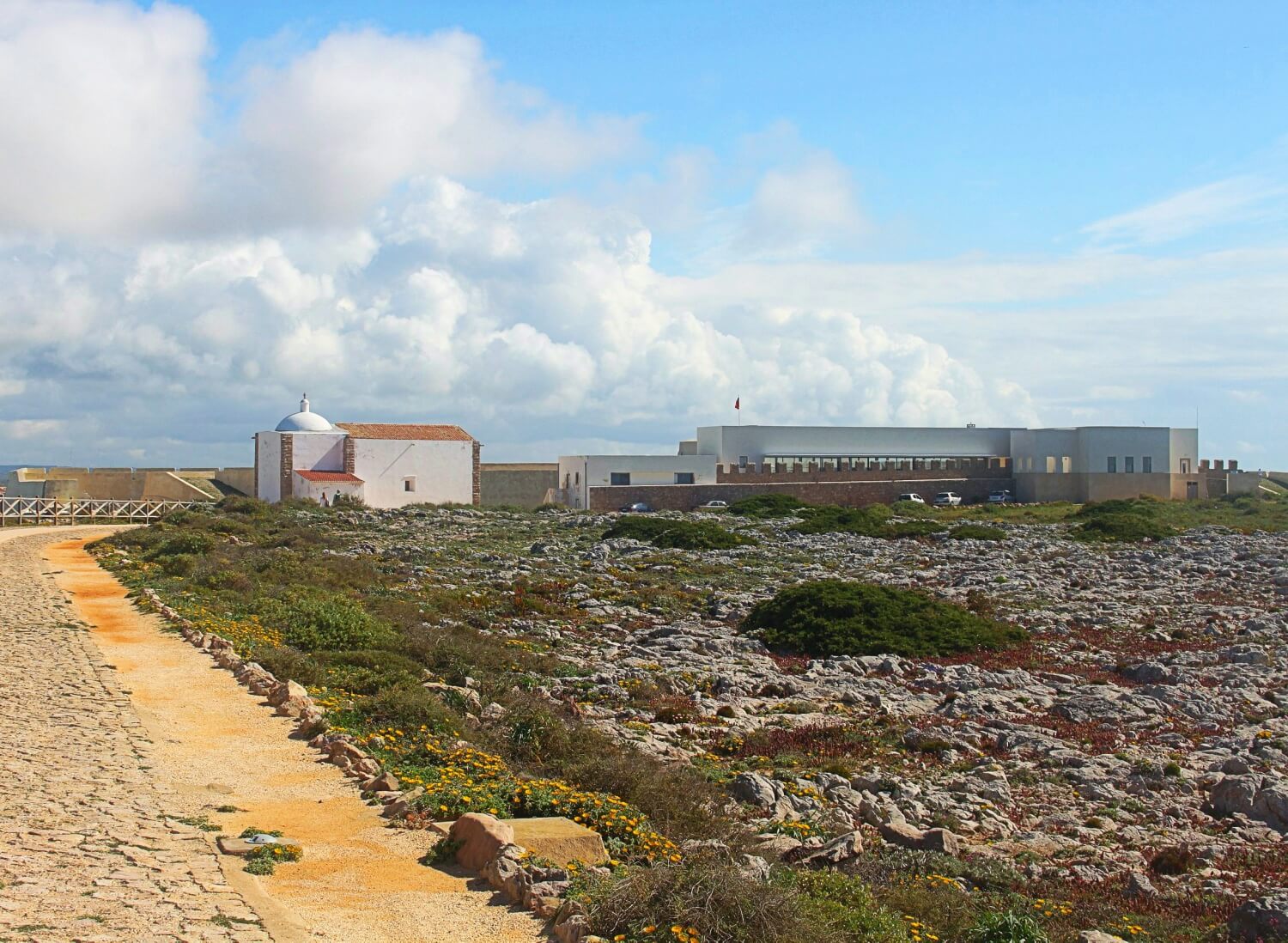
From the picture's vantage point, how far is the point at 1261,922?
8.42 metres

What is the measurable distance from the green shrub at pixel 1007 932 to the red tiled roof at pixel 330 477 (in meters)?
52.5

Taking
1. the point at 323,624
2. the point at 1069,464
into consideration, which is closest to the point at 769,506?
the point at 1069,464

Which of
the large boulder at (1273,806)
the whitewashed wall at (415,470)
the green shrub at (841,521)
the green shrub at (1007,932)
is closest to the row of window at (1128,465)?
the green shrub at (841,521)

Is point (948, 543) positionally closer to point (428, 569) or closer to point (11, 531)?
point (428, 569)

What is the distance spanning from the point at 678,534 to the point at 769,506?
18318mm

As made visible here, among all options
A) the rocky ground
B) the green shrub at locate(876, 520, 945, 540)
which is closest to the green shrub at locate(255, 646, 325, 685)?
the rocky ground

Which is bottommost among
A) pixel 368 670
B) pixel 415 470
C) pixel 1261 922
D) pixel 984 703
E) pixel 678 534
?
pixel 984 703

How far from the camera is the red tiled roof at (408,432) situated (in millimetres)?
59875

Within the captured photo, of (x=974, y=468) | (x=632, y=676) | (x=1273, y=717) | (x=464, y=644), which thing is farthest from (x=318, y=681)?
(x=974, y=468)

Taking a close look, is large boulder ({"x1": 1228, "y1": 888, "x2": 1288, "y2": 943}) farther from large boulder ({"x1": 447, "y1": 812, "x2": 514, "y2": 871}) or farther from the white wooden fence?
the white wooden fence

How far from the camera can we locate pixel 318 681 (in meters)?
14.7

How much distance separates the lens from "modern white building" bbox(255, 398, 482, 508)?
57.8m

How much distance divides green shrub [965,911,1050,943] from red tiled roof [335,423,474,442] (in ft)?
180

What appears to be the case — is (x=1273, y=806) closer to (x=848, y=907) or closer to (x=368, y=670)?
(x=848, y=907)
